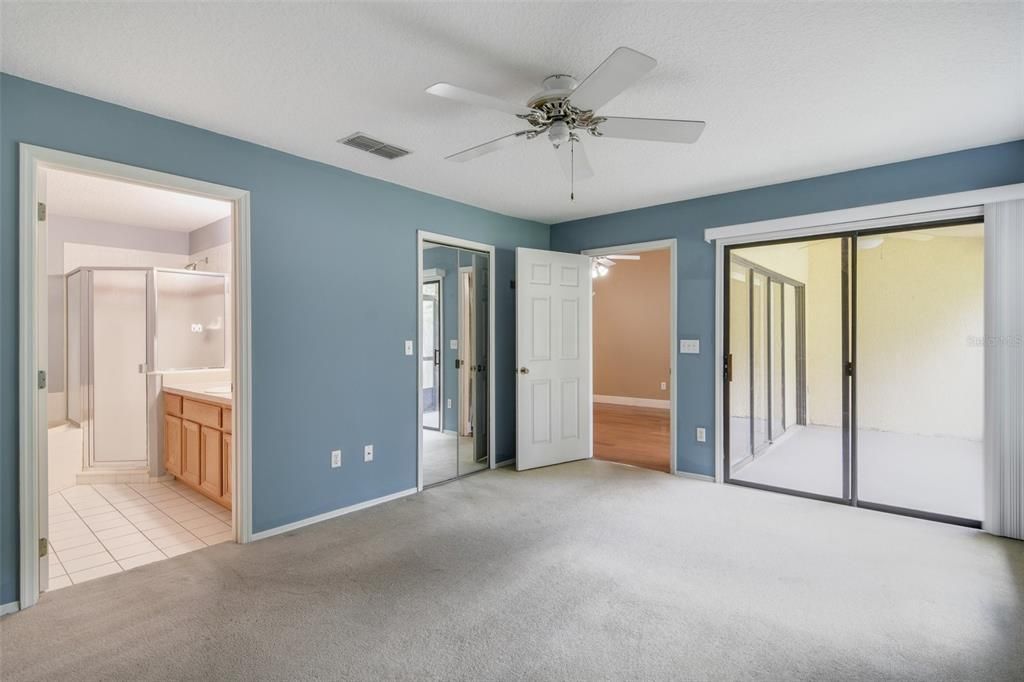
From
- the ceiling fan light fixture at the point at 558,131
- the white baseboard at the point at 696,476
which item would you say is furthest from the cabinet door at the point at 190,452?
the white baseboard at the point at 696,476

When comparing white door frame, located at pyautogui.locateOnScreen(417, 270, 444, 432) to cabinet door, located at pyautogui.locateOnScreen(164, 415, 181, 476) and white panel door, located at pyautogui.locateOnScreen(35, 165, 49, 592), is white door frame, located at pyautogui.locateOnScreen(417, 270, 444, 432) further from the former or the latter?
white panel door, located at pyautogui.locateOnScreen(35, 165, 49, 592)

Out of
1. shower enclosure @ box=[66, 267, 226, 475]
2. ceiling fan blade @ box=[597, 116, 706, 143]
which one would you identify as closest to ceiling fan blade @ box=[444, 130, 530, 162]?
ceiling fan blade @ box=[597, 116, 706, 143]

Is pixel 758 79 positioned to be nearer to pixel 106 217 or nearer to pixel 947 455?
pixel 947 455

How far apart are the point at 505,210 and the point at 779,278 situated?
8.22 ft

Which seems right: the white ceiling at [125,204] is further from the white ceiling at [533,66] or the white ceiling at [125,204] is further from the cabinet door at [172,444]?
the cabinet door at [172,444]

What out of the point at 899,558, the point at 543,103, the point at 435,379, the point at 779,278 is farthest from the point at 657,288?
the point at 543,103

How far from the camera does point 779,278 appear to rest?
13.8 ft

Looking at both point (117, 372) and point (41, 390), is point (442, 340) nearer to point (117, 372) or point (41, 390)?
point (41, 390)

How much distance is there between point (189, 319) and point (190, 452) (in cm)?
150

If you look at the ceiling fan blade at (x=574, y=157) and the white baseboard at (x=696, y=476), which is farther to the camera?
the white baseboard at (x=696, y=476)

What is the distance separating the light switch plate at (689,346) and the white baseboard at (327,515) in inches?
104

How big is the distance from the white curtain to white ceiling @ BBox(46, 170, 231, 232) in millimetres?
5361

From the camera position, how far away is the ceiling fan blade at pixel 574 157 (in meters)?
2.71

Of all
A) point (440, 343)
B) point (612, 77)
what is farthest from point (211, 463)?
point (612, 77)
